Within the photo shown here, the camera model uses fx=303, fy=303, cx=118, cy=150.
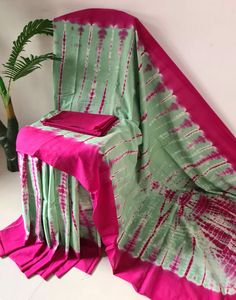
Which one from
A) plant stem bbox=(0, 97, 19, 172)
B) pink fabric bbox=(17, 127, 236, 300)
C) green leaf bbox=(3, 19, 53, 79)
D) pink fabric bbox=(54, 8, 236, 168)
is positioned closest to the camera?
pink fabric bbox=(17, 127, 236, 300)

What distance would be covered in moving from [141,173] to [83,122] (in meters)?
0.46

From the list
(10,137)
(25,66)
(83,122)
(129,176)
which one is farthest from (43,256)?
(25,66)

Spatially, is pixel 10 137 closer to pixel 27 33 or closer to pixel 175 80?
pixel 27 33

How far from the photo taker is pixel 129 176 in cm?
161

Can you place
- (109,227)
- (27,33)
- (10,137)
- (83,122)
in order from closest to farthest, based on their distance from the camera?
1. (109,227)
2. (83,122)
3. (27,33)
4. (10,137)

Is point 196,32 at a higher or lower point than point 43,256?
higher

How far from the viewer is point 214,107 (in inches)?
66.9

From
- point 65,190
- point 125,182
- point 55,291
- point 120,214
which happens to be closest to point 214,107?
point 125,182

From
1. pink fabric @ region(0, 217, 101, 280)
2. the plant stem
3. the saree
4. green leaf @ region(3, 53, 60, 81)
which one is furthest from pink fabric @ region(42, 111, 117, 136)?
pink fabric @ region(0, 217, 101, 280)

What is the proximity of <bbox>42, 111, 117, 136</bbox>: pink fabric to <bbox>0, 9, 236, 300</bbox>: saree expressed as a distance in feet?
Result: 0.13

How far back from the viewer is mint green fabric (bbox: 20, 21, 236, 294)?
148 centimetres

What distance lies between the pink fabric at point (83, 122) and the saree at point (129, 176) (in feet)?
0.13

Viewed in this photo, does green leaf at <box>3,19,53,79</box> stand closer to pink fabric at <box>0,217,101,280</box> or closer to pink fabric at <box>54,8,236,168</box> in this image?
pink fabric at <box>54,8,236,168</box>

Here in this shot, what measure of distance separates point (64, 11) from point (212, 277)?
1.62 meters
